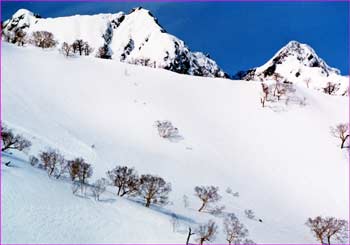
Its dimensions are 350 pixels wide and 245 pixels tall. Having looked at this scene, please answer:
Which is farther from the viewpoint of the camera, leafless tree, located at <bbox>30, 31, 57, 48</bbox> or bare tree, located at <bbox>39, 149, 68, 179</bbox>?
leafless tree, located at <bbox>30, 31, 57, 48</bbox>

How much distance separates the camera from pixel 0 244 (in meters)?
21.2

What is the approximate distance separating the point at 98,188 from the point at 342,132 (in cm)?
4096

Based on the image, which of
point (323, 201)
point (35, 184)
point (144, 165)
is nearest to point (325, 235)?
point (323, 201)

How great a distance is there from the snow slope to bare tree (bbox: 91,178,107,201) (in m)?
1.55

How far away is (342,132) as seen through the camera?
6356cm

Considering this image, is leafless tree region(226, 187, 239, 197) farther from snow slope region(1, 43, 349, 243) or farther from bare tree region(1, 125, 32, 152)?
bare tree region(1, 125, 32, 152)

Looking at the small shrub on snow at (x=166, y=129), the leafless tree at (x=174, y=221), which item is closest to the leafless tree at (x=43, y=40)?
the small shrub on snow at (x=166, y=129)

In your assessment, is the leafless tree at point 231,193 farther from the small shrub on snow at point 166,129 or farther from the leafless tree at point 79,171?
the leafless tree at point 79,171

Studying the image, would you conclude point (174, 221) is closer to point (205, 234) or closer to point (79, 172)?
point (205, 234)

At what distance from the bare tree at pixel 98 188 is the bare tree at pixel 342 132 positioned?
37086 mm

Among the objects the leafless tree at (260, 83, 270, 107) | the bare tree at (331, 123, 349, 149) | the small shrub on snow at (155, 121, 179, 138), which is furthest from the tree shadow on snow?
the leafless tree at (260, 83, 270, 107)

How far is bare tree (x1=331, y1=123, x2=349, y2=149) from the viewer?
6311 centimetres

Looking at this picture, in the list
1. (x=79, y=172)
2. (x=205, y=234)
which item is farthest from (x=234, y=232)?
(x=79, y=172)

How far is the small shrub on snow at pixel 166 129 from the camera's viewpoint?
5731 centimetres
